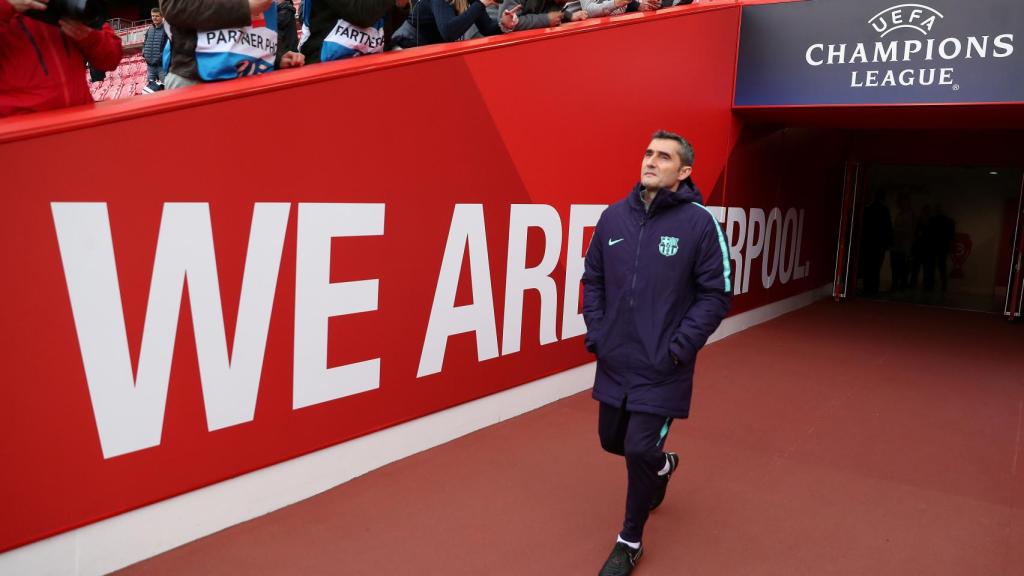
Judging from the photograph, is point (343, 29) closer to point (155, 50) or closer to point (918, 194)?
point (155, 50)

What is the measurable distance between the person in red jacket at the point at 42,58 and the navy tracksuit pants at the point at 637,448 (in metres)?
2.36

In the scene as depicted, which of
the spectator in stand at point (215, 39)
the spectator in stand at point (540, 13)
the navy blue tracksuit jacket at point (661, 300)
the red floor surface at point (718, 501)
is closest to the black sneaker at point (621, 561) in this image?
the red floor surface at point (718, 501)

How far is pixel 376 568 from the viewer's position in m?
2.78

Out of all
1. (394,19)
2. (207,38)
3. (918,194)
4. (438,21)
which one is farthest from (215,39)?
(918,194)

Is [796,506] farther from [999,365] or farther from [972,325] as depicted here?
[972,325]

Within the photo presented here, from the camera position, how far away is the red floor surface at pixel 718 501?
2.89m

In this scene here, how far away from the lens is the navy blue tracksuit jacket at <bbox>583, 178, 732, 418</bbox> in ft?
8.81

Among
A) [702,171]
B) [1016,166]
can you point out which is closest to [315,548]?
[702,171]

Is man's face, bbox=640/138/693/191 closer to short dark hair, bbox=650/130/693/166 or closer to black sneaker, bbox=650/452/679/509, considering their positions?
short dark hair, bbox=650/130/693/166

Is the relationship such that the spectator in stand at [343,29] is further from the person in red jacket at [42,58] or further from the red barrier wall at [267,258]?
the person in red jacket at [42,58]

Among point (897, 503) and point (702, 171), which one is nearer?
point (897, 503)

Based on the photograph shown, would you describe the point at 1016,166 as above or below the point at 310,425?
above

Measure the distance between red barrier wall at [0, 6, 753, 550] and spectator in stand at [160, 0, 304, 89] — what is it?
8.8 inches

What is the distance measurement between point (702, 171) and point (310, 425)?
4.30 metres
